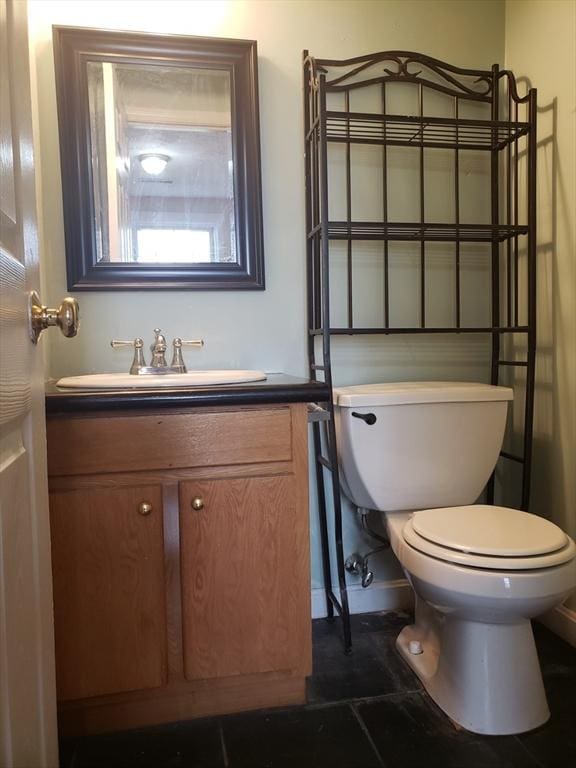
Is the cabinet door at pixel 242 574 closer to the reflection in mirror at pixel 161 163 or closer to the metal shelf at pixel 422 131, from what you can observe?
the reflection in mirror at pixel 161 163

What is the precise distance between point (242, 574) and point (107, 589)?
30 cm

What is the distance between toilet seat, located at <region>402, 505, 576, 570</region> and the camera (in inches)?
45.7

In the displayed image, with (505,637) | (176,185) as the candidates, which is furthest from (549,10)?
(505,637)

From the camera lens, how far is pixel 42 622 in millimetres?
806

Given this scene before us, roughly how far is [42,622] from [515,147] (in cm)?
182

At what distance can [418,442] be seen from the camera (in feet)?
5.05

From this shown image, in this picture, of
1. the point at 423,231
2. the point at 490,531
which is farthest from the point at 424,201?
the point at 490,531

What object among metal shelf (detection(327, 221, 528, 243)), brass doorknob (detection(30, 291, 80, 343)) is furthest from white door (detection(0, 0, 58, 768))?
metal shelf (detection(327, 221, 528, 243))

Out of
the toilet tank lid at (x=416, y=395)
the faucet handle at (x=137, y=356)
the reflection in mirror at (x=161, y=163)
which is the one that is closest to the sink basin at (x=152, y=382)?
the faucet handle at (x=137, y=356)

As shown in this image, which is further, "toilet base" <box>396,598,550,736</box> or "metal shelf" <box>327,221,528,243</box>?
"metal shelf" <box>327,221,528,243</box>

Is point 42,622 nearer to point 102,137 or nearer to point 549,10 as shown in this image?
point 102,137

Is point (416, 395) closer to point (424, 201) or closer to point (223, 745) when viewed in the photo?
point (424, 201)

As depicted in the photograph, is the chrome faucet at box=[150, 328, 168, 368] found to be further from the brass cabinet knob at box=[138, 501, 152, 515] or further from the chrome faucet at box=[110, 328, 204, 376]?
the brass cabinet knob at box=[138, 501, 152, 515]

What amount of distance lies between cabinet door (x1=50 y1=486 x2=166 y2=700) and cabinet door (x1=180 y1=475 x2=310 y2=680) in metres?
0.07
